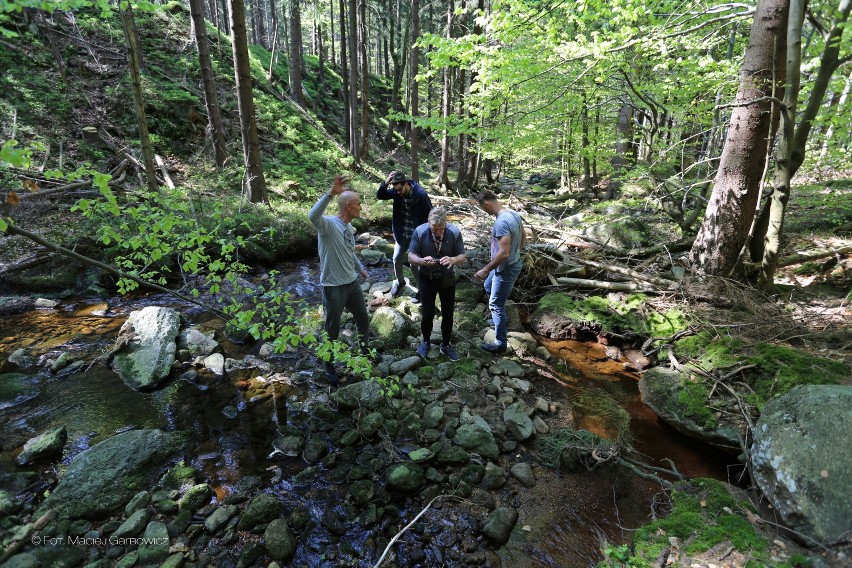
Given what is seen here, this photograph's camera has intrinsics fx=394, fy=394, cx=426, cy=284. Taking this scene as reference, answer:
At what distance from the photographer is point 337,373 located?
5.51 m

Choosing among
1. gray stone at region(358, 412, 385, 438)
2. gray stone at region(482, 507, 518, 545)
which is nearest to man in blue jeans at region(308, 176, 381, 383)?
gray stone at region(358, 412, 385, 438)

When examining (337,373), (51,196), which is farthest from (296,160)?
(337,373)

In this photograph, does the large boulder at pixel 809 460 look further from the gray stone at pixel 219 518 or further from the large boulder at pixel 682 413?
the gray stone at pixel 219 518

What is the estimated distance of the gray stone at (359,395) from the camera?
194 inches

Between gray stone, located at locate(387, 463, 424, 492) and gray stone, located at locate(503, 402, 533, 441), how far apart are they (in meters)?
1.28

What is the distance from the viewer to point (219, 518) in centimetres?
352

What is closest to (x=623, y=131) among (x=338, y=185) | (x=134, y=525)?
(x=338, y=185)

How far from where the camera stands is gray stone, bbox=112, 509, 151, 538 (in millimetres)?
3347

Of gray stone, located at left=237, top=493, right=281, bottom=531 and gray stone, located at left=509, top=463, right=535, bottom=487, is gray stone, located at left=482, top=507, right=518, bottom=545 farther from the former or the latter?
gray stone, located at left=237, top=493, right=281, bottom=531

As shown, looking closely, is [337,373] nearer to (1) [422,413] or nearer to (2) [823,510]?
(1) [422,413]

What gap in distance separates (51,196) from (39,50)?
823cm

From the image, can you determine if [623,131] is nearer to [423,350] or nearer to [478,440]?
[423,350]

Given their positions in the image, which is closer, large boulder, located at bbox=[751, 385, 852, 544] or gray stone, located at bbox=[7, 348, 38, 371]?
large boulder, located at bbox=[751, 385, 852, 544]

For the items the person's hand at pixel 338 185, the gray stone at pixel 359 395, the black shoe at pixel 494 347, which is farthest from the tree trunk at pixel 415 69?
the gray stone at pixel 359 395
